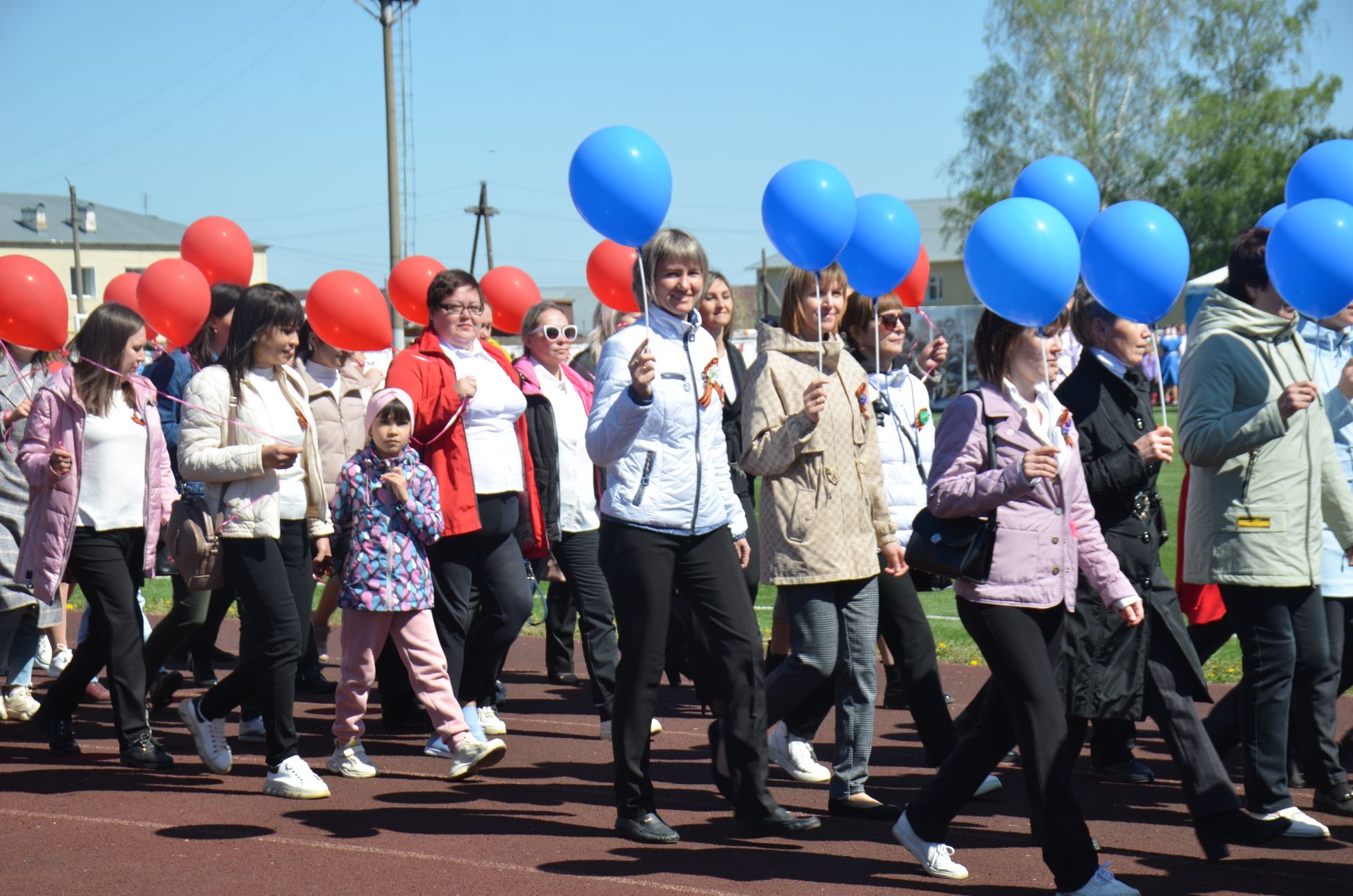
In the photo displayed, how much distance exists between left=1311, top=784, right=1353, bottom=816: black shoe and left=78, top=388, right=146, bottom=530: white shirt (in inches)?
195

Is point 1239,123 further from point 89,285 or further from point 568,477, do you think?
point 89,285

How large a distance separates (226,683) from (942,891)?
10.7 feet

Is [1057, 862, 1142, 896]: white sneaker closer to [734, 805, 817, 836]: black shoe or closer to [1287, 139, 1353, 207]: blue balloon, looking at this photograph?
[734, 805, 817, 836]: black shoe

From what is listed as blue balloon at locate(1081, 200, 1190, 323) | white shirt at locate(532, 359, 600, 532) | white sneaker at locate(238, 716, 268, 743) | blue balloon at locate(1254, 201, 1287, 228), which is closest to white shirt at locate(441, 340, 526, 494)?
white shirt at locate(532, 359, 600, 532)

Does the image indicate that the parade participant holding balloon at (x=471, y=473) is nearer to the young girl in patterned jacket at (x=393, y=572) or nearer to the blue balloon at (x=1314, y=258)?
the young girl in patterned jacket at (x=393, y=572)

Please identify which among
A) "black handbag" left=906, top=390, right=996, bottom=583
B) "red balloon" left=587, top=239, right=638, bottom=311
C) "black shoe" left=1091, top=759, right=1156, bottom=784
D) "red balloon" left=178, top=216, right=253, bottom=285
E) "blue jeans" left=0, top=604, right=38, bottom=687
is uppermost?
"red balloon" left=178, top=216, right=253, bottom=285

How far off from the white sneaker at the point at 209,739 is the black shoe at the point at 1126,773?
373 centimetres

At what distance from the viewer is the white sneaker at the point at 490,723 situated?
7.13 metres

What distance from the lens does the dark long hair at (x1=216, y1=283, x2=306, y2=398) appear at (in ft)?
19.9

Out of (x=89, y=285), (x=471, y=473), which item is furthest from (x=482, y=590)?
(x=89, y=285)

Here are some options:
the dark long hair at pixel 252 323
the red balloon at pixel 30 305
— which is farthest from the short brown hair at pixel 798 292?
the red balloon at pixel 30 305

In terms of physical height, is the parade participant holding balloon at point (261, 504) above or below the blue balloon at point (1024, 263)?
below

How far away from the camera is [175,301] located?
7.05 metres

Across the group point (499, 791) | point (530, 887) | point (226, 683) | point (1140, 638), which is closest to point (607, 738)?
point (499, 791)
